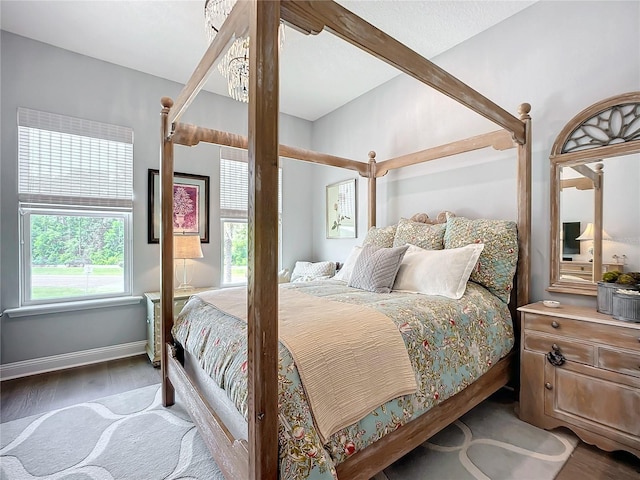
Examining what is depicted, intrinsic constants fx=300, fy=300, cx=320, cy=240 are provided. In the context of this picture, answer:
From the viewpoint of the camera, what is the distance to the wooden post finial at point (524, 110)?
2141mm

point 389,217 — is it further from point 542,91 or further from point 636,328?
point 636,328

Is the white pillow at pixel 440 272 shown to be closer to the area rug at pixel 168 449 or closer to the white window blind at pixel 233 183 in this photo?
the area rug at pixel 168 449

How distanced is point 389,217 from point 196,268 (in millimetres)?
2318

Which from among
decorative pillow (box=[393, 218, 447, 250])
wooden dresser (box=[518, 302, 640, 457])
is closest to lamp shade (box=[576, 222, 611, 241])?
wooden dresser (box=[518, 302, 640, 457])

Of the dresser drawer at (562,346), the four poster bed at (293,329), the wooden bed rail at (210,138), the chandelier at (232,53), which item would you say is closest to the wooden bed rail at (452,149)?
the four poster bed at (293,329)

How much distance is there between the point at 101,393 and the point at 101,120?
251 cm

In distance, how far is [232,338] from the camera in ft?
4.44

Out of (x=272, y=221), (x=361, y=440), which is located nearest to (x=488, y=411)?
(x=361, y=440)

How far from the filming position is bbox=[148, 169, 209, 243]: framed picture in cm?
323

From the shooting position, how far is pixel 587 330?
5.50 feet

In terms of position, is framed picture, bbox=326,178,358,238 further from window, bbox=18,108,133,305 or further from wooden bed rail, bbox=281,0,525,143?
window, bbox=18,108,133,305

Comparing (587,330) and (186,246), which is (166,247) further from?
(587,330)

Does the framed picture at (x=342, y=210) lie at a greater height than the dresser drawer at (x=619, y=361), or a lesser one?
greater

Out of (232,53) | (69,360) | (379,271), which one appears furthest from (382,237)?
(69,360)
